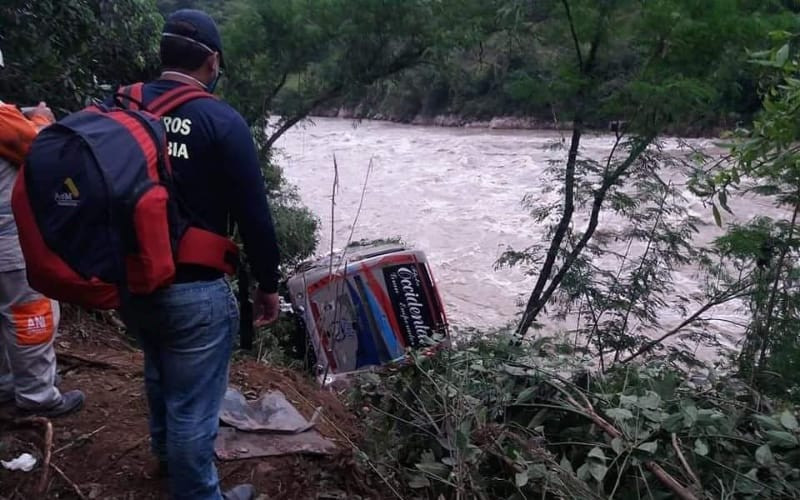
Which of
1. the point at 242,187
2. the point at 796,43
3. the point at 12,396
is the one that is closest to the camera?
the point at 796,43

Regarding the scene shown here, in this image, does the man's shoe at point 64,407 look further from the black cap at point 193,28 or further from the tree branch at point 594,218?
the tree branch at point 594,218

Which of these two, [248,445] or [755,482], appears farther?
[248,445]

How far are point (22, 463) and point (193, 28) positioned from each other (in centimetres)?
160

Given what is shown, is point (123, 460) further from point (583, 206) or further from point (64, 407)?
point (583, 206)

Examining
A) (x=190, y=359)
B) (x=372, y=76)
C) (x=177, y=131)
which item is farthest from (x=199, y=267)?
(x=372, y=76)

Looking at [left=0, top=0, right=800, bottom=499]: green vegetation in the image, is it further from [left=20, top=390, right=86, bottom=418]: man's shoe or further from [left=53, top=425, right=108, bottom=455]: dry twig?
[left=20, top=390, right=86, bottom=418]: man's shoe

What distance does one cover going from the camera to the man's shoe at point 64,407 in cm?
284

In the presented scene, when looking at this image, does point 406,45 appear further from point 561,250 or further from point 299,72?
point 561,250

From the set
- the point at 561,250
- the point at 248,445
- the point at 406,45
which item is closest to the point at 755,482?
the point at 248,445

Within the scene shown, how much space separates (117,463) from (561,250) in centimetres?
651

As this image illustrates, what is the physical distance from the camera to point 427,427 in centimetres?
260

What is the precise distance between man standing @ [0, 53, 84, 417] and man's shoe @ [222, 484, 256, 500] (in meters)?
0.89

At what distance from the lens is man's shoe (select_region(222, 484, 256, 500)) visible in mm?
2367

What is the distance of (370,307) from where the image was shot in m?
5.28
